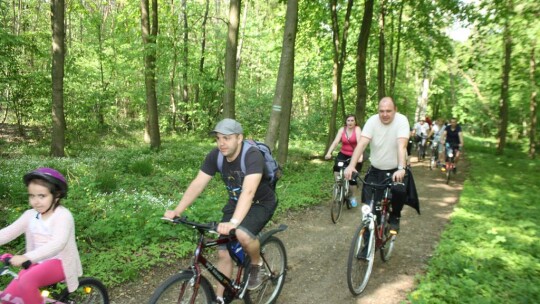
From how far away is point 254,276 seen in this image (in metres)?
4.13

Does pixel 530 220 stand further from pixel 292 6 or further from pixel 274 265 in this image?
pixel 292 6

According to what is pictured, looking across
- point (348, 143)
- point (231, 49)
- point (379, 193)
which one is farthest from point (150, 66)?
point (379, 193)

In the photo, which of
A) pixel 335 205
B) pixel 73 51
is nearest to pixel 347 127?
pixel 335 205

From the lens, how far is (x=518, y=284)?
4996 millimetres

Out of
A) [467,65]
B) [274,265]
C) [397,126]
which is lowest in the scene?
[274,265]

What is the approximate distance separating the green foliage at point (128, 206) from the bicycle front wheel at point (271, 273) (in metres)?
2.01

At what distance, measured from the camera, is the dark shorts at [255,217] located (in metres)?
3.84

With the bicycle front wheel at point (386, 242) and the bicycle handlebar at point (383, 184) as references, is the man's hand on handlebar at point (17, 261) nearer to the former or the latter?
the bicycle handlebar at point (383, 184)

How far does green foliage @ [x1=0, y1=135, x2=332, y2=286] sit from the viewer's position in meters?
5.70

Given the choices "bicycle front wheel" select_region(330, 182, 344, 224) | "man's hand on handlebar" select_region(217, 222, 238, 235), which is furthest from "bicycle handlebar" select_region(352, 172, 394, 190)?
"bicycle front wheel" select_region(330, 182, 344, 224)

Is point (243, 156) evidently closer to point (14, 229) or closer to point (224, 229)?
point (224, 229)

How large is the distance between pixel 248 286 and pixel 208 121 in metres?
23.5

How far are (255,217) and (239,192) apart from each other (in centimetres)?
32

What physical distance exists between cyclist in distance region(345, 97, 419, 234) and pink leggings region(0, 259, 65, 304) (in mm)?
3793
